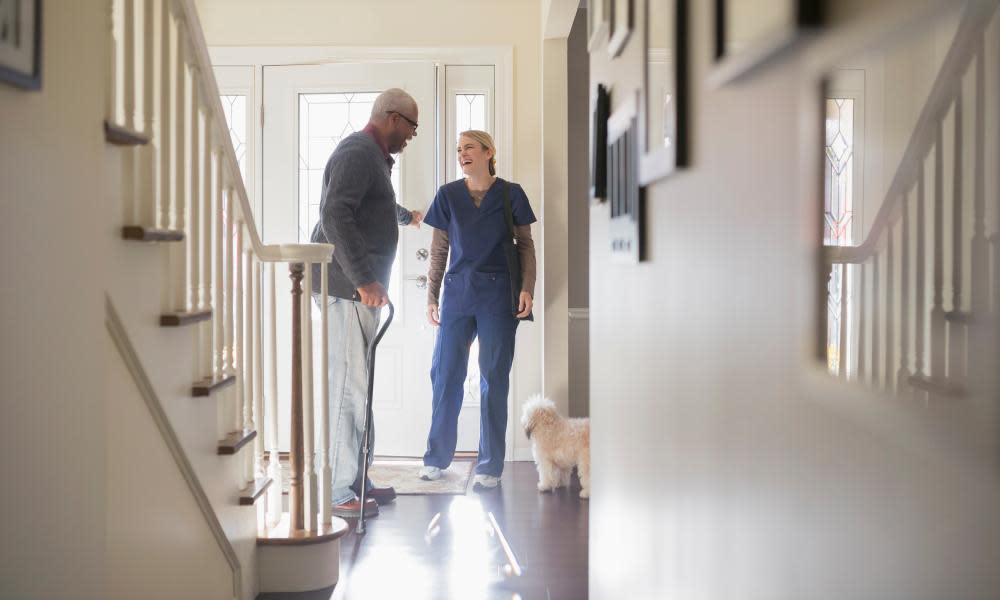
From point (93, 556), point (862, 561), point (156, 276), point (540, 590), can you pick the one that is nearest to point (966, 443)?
point (862, 561)

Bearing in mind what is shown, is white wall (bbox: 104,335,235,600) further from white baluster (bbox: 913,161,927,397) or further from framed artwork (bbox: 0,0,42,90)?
white baluster (bbox: 913,161,927,397)

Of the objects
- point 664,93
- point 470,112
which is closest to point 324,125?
point 470,112

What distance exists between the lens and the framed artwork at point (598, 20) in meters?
1.85

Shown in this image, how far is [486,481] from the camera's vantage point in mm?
4254

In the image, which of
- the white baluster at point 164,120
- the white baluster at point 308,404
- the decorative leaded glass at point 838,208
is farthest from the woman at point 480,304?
the decorative leaded glass at point 838,208

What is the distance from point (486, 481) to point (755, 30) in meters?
3.57

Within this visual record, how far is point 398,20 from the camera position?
16.5ft

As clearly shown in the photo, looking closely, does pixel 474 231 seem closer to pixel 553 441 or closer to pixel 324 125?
Answer: pixel 553 441

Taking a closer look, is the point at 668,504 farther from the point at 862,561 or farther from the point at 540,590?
the point at 540,590

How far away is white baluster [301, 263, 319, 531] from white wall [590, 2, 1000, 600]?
1548 mm

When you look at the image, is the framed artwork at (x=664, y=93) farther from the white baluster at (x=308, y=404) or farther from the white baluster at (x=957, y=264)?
the white baluster at (x=308, y=404)

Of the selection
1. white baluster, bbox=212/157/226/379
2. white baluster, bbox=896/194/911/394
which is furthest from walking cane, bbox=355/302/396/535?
white baluster, bbox=896/194/911/394

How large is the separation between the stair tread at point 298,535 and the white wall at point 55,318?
3.95 ft

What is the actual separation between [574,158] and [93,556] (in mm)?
4382
